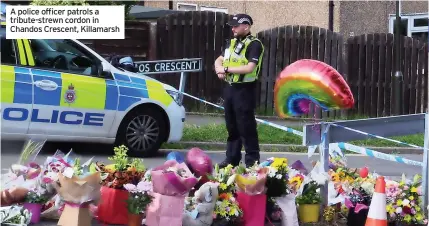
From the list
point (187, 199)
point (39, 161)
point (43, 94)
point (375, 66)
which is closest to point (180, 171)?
point (187, 199)

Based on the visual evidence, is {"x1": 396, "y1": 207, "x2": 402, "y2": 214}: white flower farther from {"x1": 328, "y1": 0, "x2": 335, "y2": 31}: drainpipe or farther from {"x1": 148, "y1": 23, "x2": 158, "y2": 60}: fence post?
→ {"x1": 328, "y1": 0, "x2": 335, "y2": 31}: drainpipe

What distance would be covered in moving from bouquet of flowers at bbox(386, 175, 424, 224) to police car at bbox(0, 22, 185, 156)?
4.56 metres

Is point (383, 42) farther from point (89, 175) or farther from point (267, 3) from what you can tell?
point (89, 175)

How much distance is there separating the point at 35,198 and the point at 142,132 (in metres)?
5.04

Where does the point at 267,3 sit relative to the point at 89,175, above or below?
above

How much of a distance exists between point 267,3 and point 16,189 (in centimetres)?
1601

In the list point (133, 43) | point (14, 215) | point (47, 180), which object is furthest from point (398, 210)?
point (133, 43)

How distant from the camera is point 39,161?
6477 mm

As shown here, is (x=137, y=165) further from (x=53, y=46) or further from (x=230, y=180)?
(x=53, y=46)

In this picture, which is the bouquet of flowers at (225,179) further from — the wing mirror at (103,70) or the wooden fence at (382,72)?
the wooden fence at (382,72)

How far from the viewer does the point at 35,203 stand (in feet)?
19.8

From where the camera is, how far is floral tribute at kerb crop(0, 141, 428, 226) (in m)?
5.88

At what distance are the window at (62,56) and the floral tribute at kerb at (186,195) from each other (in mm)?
3809

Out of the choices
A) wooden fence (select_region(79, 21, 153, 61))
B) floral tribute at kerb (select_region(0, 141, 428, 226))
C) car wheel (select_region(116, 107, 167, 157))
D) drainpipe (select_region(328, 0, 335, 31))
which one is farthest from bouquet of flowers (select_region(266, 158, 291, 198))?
drainpipe (select_region(328, 0, 335, 31))
